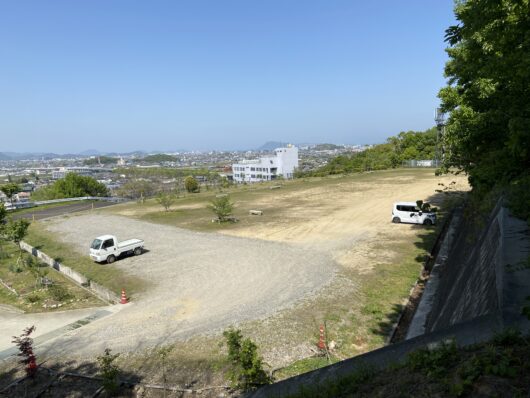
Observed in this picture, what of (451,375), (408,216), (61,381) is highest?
(451,375)

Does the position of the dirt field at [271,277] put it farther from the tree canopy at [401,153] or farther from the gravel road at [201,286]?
the tree canopy at [401,153]

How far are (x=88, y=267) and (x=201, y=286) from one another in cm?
813

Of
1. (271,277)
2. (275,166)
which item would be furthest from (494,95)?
(275,166)

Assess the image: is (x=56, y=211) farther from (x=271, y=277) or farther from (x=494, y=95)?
(x=494, y=95)

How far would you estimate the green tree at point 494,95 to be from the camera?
5.45 meters

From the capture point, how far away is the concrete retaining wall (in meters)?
15.2

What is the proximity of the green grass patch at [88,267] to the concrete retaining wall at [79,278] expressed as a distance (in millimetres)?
308

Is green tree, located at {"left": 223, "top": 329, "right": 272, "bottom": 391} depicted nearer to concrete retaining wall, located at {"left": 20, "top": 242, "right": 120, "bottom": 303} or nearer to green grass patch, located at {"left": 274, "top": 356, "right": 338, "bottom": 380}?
green grass patch, located at {"left": 274, "top": 356, "right": 338, "bottom": 380}

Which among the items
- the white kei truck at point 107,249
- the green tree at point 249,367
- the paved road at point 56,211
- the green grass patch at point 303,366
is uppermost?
the green tree at point 249,367

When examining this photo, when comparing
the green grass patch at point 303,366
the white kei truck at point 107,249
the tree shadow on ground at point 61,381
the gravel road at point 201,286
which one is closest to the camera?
the tree shadow on ground at point 61,381

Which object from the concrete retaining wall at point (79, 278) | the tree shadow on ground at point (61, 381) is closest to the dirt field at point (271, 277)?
the tree shadow on ground at point (61, 381)

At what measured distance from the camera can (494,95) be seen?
978cm

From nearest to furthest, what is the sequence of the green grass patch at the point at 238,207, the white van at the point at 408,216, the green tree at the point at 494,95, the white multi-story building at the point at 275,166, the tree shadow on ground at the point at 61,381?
the green tree at the point at 494,95
the tree shadow on ground at the point at 61,381
the white van at the point at 408,216
the green grass patch at the point at 238,207
the white multi-story building at the point at 275,166

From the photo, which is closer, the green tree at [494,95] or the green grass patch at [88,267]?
the green tree at [494,95]
